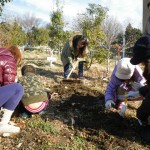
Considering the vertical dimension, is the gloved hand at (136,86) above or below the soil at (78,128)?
above

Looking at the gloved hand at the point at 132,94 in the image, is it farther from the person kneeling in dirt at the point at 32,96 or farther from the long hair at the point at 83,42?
the long hair at the point at 83,42

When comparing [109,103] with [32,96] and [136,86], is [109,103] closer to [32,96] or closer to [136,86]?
[136,86]

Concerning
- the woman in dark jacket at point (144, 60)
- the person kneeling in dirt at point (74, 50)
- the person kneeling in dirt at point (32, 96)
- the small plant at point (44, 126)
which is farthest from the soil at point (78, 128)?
the person kneeling in dirt at point (74, 50)

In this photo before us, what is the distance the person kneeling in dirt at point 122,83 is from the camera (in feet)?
13.3

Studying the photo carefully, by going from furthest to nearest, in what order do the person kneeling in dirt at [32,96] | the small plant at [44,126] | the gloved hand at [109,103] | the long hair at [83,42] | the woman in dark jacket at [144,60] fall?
1. the long hair at [83,42]
2. the gloved hand at [109,103]
3. the person kneeling in dirt at [32,96]
4. the small plant at [44,126]
5. the woman in dark jacket at [144,60]

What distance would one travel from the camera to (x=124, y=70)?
4.04 metres

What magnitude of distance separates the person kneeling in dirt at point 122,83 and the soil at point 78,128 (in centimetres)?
20

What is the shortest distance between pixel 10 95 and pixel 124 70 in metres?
1.51

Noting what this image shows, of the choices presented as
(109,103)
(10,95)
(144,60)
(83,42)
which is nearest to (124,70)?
(109,103)

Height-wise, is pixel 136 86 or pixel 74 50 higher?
pixel 74 50

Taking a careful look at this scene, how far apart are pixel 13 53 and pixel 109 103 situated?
1.36 m

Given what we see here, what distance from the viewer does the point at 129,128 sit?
3.81 m

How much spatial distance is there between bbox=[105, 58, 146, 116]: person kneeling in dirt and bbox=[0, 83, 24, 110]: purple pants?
1.18 metres

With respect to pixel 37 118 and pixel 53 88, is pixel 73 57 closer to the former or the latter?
pixel 53 88
